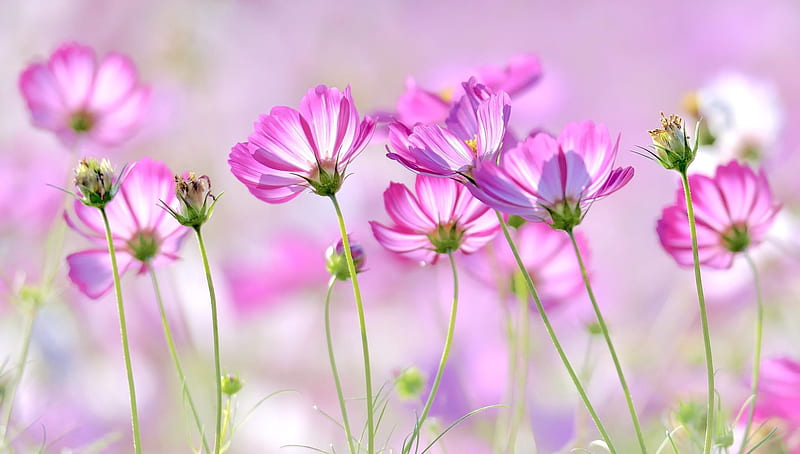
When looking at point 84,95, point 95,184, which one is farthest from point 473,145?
point 84,95

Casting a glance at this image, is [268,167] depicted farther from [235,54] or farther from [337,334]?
[235,54]

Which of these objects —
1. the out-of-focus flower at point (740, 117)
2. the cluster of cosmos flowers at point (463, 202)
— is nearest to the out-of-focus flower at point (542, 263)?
the cluster of cosmos flowers at point (463, 202)

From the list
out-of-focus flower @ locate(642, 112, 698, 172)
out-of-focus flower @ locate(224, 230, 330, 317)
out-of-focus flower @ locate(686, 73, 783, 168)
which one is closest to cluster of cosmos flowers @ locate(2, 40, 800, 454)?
out-of-focus flower @ locate(642, 112, 698, 172)

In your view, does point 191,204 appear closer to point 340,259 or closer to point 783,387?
point 340,259

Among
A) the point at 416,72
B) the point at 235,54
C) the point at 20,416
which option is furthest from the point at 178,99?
the point at 235,54

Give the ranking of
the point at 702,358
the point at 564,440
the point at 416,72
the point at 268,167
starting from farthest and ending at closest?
the point at 416,72
the point at 564,440
the point at 702,358
the point at 268,167

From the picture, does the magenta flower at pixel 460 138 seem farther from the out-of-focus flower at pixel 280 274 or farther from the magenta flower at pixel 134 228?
the out-of-focus flower at pixel 280 274

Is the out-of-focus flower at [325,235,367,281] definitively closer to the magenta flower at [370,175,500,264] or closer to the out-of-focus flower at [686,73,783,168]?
the magenta flower at [370,175,500,264]

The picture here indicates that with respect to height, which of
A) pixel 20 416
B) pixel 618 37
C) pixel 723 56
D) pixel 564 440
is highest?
pixel 618 37
